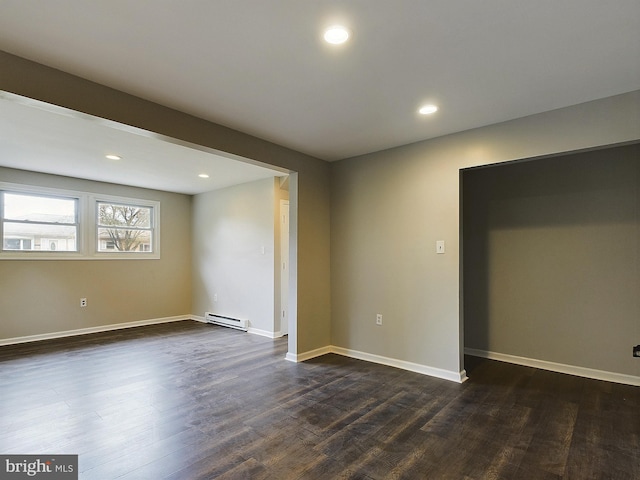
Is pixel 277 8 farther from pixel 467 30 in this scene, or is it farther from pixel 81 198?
pixel 81 198

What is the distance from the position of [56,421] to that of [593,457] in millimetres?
3594

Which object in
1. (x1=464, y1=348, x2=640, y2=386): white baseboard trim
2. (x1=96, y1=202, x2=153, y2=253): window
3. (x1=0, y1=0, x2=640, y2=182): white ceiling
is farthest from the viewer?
(x1=96, y1=202, x2=153, y2=253): window

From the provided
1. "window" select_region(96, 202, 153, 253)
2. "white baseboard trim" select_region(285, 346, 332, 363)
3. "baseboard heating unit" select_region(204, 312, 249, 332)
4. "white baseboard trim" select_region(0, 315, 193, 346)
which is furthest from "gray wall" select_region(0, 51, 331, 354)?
"window" select_region(96, 202, 153, 253)

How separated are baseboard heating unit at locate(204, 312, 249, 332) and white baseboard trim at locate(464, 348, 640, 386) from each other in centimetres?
334

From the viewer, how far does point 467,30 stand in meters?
1.82

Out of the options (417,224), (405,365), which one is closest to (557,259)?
(417,224)

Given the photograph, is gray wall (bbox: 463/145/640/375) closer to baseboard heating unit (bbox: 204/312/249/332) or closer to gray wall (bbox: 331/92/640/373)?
gray wall (bbox: 331/92/640/373)

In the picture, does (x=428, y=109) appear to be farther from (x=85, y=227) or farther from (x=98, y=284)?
(x=98, y=284)

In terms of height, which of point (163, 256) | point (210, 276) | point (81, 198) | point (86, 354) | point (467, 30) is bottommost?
point (86, 354)

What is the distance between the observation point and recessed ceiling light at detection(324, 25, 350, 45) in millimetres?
1811

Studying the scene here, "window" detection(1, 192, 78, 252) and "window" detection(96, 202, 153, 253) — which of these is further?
"window" detection(96, 202, 153, 253)

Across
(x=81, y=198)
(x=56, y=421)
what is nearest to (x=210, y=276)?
(x=81, y=198)

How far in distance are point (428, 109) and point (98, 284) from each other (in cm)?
550

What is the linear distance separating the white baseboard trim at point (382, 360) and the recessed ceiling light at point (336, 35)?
3014 mm
